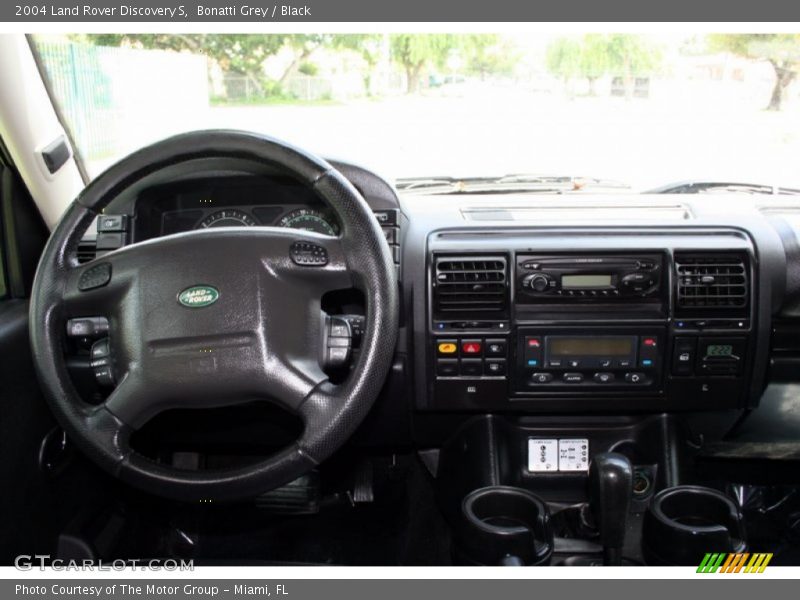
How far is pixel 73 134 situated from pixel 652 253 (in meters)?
1.95

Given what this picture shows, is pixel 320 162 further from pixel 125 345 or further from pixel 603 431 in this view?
pixel 603 431

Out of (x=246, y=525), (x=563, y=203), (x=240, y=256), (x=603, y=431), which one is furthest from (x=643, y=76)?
(x=246, y=525)

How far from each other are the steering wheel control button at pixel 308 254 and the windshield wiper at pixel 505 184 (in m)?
1.04

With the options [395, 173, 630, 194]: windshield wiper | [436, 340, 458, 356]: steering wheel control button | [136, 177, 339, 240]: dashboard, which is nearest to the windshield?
[395, 173, 630, 194]: windshield wiper

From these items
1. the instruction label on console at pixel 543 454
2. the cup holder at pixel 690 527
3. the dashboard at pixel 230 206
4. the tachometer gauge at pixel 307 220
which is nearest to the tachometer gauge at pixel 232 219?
the dashboard at pixel 230 206

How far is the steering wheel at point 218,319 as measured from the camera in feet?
5.42

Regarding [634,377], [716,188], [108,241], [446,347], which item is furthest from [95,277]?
[716,188]

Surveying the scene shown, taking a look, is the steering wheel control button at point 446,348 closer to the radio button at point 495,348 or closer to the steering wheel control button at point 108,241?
the radio button at point 495,348

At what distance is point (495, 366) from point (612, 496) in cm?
60

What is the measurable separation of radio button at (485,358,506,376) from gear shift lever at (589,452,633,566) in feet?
1.60

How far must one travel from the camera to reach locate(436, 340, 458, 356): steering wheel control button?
7.84 ft

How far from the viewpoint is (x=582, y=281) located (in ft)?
7.77

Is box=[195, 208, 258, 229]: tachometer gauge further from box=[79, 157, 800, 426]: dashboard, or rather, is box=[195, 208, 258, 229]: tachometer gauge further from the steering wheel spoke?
the steering wheel spoke

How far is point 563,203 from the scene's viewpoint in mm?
2693
